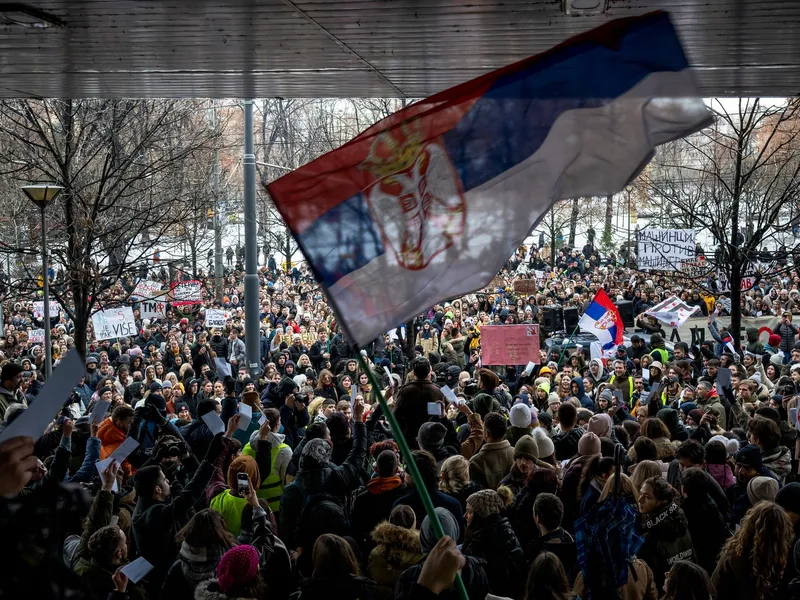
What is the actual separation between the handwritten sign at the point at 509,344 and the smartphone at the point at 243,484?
10478 mm

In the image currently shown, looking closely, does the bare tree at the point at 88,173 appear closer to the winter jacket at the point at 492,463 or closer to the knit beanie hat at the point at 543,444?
the winter jacket at the point at 492,463

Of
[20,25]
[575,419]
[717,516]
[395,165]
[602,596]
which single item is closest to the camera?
[395,165]

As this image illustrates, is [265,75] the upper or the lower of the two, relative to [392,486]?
upper

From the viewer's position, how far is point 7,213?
28078 mm

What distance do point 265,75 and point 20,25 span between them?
3.04m

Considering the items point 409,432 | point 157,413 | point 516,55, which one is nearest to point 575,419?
point 409,432

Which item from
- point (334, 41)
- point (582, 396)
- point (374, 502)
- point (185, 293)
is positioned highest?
point (334, 41)

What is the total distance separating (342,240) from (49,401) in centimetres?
154

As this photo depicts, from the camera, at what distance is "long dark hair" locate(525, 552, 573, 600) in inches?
179

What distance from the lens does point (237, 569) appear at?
4.48m

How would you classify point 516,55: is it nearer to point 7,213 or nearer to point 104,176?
point 104,176

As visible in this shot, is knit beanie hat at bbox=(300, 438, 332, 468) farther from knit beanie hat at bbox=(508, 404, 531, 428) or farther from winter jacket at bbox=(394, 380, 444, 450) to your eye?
winter jacket at bbox=(394, 380, 444, 450)

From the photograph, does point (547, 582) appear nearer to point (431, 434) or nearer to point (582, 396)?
point (431, 434)

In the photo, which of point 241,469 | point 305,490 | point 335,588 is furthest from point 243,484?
point 335,588
